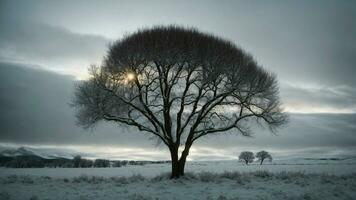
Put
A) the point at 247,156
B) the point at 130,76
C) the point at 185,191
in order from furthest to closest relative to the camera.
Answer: the point at 247,156 → the point at 130,76 → the point at 185,191

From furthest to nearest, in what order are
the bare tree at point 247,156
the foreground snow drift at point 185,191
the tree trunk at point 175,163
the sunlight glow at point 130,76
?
the bare tree at point 247,156 < the tree trunk at point 175,163 < the sunlight glow at point 130,76 < the foreground snow drift at point 185,191

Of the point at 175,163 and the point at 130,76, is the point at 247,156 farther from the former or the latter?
the point at 130,76

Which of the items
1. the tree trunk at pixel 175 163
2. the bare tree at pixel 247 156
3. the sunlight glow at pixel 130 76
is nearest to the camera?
the sunlight glow at pixel 130 76

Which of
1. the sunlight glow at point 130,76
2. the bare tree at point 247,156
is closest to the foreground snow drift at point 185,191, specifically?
the sunlight glow at point 130,76

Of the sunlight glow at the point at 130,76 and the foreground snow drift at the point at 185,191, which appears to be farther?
the sunlight glow at the point at 130,76

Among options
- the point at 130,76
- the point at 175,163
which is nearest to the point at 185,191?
the point at 175,163

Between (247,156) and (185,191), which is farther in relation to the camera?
(247,156)

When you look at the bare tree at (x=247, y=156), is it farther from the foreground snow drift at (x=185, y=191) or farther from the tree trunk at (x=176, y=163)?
the tree trunk at (x=176, y=163)

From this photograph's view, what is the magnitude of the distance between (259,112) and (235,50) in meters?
5.33

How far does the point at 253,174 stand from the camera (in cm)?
2686

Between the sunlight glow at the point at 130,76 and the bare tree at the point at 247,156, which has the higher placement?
the sunlight glow at the point at 130,76

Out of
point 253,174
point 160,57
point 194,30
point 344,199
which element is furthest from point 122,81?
point 344,199

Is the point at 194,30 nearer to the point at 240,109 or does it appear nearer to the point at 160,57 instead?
the point at 160,57

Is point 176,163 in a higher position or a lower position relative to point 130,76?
lower
